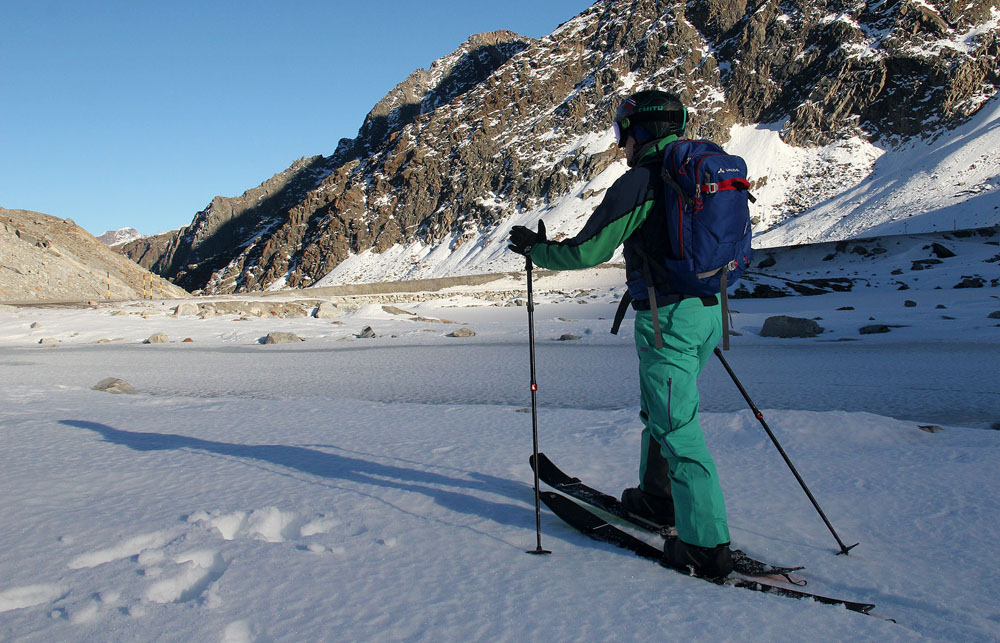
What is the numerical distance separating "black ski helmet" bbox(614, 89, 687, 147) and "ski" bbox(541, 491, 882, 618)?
1.61 metres

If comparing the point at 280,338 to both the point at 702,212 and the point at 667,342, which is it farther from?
the point at 702,212

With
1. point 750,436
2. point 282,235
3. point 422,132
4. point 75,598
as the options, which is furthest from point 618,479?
point 282,235

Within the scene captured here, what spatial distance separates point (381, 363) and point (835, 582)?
8202mm

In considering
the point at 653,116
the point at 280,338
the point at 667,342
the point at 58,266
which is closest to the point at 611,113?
the point at 58,266

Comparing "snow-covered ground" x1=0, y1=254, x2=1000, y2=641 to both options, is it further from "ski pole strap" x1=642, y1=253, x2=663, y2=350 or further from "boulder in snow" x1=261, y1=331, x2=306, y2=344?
"boulder in snow" x1=261, y1=331, x2=306, y2=344

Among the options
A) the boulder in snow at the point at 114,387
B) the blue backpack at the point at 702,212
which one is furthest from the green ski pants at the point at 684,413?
the boulder in snow at the point at 114,387

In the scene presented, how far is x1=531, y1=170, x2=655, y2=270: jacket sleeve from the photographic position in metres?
2.22

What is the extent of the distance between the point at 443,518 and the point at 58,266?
107 feet

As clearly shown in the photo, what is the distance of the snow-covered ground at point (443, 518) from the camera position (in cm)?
170

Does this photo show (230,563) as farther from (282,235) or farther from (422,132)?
(282,235)

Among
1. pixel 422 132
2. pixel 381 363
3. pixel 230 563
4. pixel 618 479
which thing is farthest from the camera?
pixel 422 132

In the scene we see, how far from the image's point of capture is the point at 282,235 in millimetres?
107312

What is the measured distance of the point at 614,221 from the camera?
2.22 meters

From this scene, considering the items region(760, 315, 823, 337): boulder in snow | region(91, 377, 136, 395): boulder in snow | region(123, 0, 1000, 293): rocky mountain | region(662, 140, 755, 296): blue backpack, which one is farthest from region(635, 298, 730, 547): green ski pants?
region(123, 0, 1000, 293): rocky mountain
